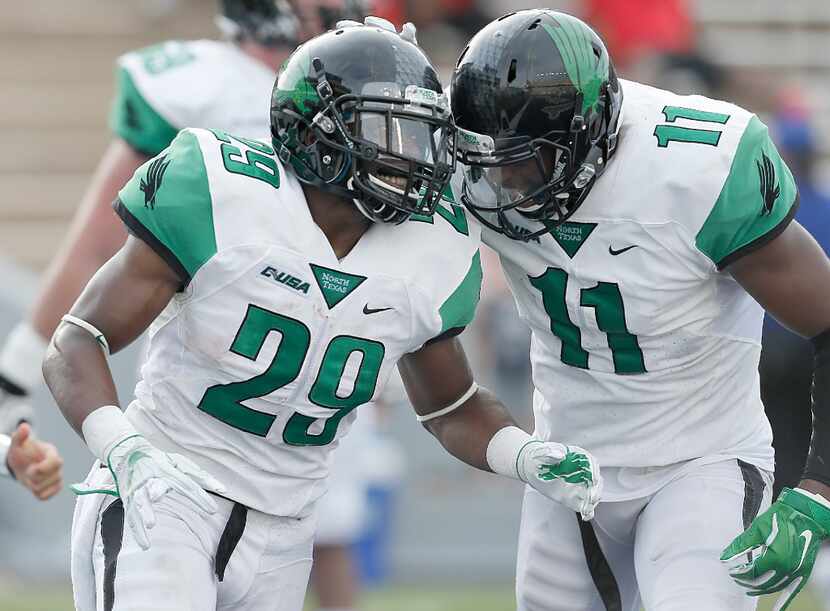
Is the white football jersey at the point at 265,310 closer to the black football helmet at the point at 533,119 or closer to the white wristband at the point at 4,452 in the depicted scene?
the black football helmet at the point at 533,119

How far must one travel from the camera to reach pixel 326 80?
318 cm

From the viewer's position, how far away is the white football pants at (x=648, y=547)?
324cm

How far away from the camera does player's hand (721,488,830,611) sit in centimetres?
315

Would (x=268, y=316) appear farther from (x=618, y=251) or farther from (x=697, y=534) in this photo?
(x=697, y=534)

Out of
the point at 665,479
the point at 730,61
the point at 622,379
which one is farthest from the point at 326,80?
the point at 730,61

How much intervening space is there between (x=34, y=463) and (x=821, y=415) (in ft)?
5.81

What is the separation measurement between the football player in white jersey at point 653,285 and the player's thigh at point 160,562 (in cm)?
Answer: 91

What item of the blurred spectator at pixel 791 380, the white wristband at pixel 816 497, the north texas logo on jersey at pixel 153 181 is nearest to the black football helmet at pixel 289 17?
the north texas logo on jersey at pixel 153 181

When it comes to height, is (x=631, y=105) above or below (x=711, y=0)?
above

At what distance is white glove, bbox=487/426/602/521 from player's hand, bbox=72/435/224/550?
73cm

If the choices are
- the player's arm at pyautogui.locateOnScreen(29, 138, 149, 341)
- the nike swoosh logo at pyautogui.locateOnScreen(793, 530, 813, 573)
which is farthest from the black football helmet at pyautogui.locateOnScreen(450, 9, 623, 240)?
the player's arm at pyautogui.locateOnScreen(29, 138, 149, 341)

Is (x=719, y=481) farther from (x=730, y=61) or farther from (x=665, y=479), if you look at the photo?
(x=730, y=61)

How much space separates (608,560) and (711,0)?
815 cm

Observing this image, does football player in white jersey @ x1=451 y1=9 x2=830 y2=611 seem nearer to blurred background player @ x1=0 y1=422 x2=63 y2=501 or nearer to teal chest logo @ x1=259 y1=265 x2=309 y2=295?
teal chest logo @ x1=259 y1=265 x2=309 y2=295
